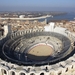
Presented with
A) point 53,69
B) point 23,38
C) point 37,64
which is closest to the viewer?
point 53,69

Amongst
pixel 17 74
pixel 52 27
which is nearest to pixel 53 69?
pixel 17 74

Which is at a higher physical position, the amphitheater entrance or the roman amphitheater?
the roman amphitheater

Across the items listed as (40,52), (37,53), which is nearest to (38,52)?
(40,52)

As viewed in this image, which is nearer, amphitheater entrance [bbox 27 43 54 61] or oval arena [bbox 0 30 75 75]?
oval arena [bbox 0 30 75 75]

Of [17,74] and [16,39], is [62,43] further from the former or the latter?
[17,74]

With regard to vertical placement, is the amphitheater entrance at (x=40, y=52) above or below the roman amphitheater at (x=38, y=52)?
below

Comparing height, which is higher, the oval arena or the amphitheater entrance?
the oval arena

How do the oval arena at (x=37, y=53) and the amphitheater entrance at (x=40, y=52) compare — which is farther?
the amphitheater entrance at (x=40, y=52)

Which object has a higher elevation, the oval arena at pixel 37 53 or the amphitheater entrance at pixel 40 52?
the oval arena at pixel 37 53
